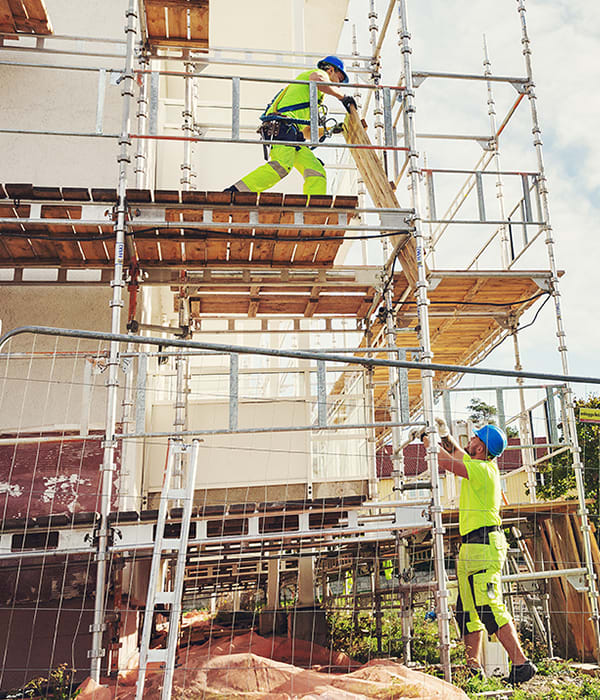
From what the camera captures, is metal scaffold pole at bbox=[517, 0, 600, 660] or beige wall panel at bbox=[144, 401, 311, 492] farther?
beige wall panel at bbox=[144, 401, 311, 492]

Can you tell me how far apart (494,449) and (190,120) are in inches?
230

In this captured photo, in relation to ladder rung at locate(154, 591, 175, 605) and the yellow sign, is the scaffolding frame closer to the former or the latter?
the yellow sign

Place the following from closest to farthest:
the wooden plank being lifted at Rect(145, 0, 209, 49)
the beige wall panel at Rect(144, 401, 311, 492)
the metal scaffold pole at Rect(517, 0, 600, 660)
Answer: the metal scaffold pole at Rect(517, 0, 600, 660), the beige wall panel at Rect(144, 401, 311, 492), the wooden plank being lifted at Rect(145, 0, 209, 49)

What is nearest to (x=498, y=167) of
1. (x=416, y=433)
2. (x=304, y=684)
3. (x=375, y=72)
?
(x=375, y=72)

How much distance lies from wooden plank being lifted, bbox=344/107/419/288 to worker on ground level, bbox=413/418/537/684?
1884 mm

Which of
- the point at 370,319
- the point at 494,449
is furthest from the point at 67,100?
the point at 494,449

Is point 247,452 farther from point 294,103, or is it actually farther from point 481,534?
point 294,103

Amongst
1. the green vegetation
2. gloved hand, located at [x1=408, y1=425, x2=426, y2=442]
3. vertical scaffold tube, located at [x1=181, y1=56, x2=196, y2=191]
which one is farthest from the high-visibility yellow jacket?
the green vegetation

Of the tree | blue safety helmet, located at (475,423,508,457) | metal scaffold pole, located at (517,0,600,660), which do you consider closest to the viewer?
blue safety helmet, located at (475,423,508,457)

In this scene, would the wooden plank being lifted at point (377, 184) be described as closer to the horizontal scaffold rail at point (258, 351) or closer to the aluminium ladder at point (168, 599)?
the horizontal scaffold rail at point (258, 351)

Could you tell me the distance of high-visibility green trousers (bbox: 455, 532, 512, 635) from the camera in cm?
616

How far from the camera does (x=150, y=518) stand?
6.23m

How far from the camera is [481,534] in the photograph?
6484 millimetres

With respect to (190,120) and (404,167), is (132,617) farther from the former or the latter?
(404,167)
